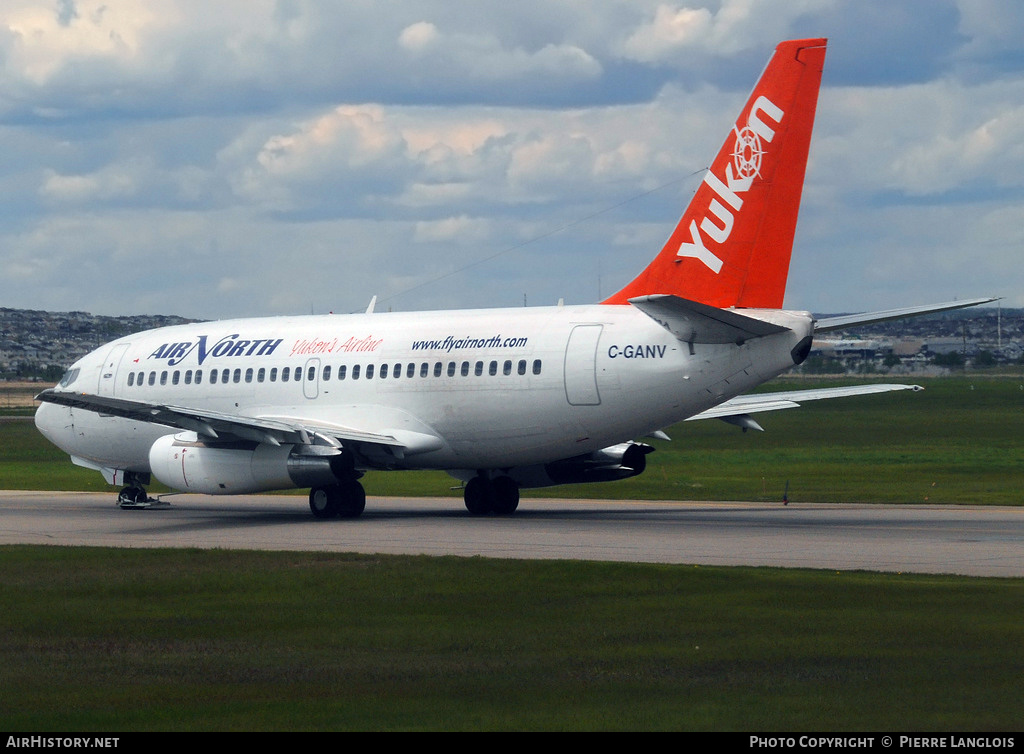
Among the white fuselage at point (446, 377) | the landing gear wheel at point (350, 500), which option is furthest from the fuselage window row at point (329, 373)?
the landing gear wheel at point (350, 500)

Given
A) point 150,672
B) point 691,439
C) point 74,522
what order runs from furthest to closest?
1. point 691,439
2. point 74,522
3. point 150,672

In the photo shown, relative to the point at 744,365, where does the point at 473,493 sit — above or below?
below

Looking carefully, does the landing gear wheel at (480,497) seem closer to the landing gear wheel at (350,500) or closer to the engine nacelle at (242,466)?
the landing gear wheel at (350,500)

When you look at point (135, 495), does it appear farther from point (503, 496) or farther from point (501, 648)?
point (501, 648)

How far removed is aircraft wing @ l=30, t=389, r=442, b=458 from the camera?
32562 millimetres

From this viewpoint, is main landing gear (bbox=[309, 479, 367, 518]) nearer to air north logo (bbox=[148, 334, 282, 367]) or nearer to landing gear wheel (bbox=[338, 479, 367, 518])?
landing gear wheel (bbox=[338, 479, 367, 518])

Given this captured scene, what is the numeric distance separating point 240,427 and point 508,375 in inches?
225

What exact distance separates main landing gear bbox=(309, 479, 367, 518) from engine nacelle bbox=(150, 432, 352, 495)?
0.52 meters

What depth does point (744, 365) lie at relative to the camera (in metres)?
30.4

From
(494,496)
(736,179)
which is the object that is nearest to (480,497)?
(494,496)
